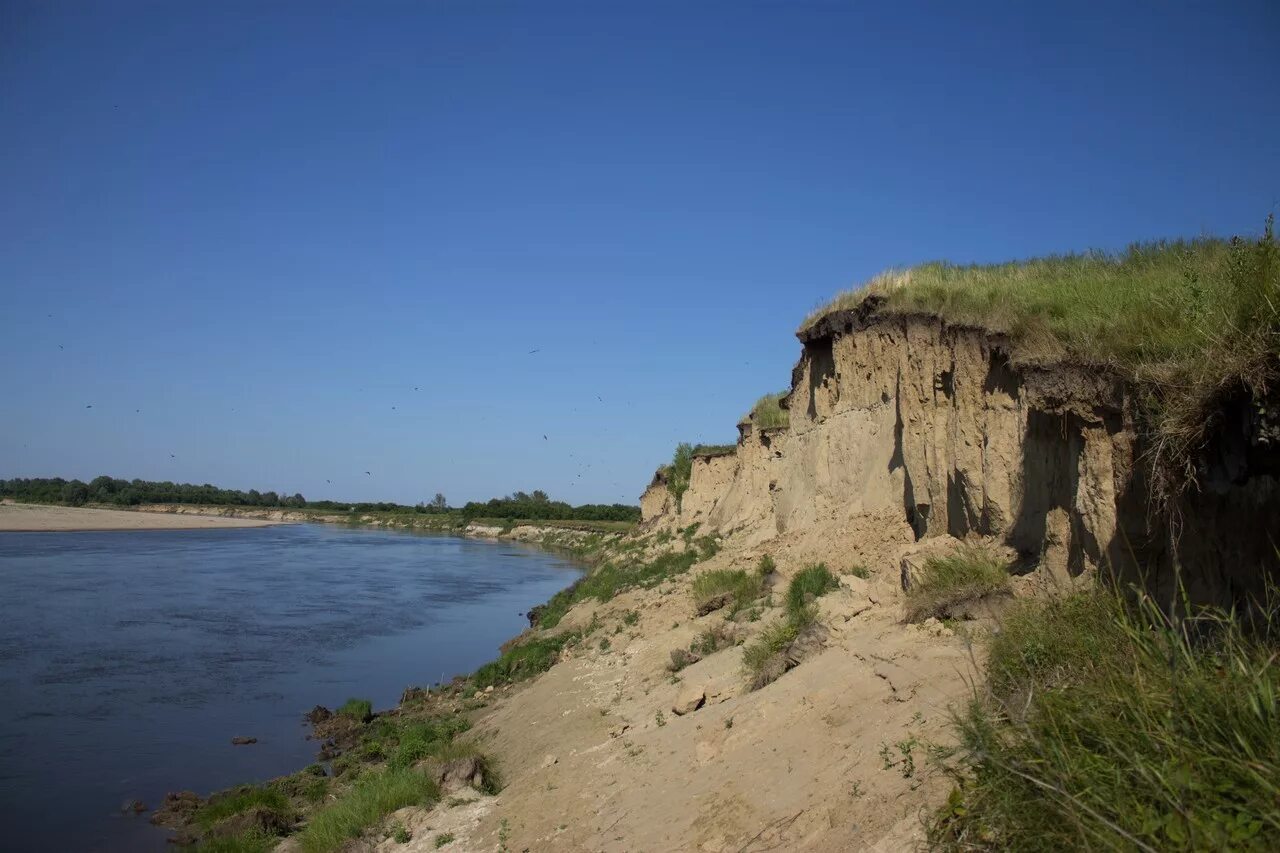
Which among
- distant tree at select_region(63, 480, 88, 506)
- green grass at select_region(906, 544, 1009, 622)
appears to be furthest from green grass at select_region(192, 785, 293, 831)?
distant tree at select_region(63, 480, 88, 506)

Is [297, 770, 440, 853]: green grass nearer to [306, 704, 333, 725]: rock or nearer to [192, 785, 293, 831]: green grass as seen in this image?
[192, 785, 293, 831]: green grass

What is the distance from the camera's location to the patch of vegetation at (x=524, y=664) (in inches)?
752

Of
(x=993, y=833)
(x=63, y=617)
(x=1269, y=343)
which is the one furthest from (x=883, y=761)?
(x=63, y=617)

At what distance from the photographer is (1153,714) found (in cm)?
405

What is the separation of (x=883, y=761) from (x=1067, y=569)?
2945mm

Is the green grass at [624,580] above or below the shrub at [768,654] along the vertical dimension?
below

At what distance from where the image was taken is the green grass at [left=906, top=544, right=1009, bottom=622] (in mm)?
8375

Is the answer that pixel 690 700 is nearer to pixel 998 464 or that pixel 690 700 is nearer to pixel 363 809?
pixel 363 809

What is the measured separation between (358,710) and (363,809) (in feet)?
27.3

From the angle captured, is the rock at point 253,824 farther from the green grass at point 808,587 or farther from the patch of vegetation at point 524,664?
the green grass at point 808,587

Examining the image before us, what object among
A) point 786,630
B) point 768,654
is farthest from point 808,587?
point 768,654

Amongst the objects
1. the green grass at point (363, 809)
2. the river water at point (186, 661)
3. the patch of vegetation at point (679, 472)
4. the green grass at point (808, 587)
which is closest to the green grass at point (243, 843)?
the green grass at point (363, 809)

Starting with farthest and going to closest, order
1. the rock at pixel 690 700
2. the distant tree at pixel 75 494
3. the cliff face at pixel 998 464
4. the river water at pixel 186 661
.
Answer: the distant tree at pixel 75 494
the river water at pixel 186 661
the rock at pixel 690 700
the cliff face at pixel 998 464

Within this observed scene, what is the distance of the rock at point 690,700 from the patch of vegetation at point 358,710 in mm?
10501
